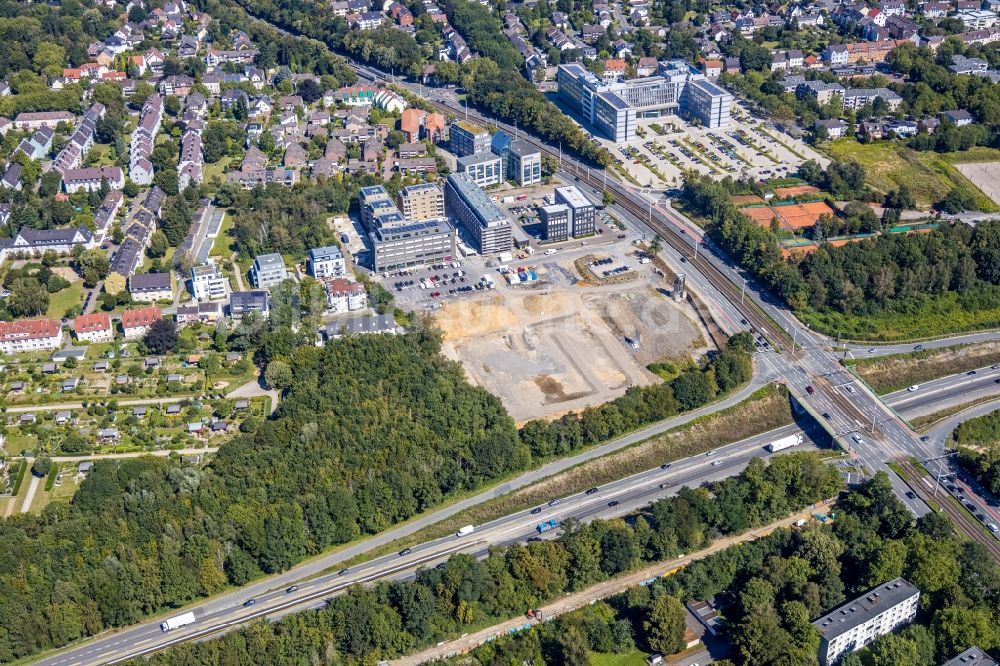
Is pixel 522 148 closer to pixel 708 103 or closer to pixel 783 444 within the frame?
pixel 708 103

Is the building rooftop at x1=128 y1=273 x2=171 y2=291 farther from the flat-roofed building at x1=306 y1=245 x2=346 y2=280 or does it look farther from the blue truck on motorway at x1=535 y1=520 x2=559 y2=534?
the blue truck on motorway at x1=535 y1=520 x2=559 y2=534

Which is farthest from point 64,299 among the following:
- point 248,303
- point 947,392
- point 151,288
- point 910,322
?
point 947,392

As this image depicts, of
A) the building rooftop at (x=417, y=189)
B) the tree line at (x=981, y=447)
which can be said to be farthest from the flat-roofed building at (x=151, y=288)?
the tree line at (x=981, y=447)

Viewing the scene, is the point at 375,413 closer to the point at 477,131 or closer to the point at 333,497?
the point at 333,497

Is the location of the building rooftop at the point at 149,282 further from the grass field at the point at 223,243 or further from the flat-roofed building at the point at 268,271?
the grass field at the point at 223,243

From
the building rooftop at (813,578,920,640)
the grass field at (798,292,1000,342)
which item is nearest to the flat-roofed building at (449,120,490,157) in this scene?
the grass field at (798,292,1000,342)
